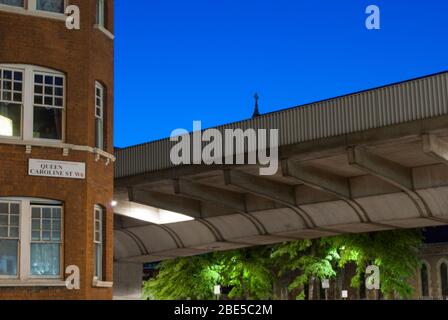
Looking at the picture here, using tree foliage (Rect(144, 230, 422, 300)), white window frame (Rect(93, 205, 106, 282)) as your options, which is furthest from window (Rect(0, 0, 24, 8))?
tree foliage (Rect(144, 230, 422, 300))

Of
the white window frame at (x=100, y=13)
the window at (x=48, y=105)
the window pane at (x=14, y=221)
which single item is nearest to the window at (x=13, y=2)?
the window at (x=48, y=105)

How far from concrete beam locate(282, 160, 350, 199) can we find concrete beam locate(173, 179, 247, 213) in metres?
6.62

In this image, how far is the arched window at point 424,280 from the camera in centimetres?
7806

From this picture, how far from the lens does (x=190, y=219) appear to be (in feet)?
148

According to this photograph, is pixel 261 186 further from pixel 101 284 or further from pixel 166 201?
pixel 101 284

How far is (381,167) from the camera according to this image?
31.8 metres

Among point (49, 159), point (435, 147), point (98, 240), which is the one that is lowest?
point (98, 240)

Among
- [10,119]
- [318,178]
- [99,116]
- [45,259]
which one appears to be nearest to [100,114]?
[99,116]

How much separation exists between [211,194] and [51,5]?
1769 centimetres

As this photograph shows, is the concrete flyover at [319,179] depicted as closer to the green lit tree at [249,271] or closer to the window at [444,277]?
the green lit tree at [249,271]

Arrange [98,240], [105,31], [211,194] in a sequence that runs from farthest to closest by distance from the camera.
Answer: [211,194], [105,31], [98,240]

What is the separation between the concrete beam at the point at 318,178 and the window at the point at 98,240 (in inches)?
397

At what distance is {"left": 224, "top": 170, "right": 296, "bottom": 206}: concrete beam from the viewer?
35.4m
